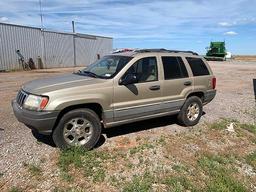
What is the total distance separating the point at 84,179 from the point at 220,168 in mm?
2334

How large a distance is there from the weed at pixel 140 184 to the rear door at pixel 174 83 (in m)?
2.29

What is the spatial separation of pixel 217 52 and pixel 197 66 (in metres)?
42.6

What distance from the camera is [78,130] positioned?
5246mm

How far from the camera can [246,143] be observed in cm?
649

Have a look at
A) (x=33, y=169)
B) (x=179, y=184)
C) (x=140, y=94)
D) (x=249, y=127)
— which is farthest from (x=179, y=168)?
(x=249, y=127)

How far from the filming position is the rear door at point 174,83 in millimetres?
6496

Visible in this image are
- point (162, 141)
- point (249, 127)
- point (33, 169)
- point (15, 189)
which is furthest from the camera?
point (249, 127)

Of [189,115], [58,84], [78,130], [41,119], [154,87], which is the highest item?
[58,84]

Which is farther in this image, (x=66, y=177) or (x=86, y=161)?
(x=86, y=161)

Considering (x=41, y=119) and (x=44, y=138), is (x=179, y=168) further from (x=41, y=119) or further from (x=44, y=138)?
(x=44, y=138)

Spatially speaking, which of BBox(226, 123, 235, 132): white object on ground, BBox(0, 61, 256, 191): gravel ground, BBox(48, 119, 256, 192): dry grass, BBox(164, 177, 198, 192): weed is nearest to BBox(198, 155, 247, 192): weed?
BBox(48, 119, 256, 192): dry grass

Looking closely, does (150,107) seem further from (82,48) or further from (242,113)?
(82,48)

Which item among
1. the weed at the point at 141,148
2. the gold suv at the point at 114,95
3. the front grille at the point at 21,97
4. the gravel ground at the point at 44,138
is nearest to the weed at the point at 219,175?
the weed at the point at 141,148

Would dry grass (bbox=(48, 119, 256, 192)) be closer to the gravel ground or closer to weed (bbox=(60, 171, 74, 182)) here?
weed (bbox=(60, 171, 74, 182))
